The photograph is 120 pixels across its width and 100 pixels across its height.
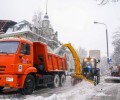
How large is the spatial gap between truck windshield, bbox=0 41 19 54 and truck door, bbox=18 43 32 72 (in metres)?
0.38

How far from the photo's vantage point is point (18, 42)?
16.7 m

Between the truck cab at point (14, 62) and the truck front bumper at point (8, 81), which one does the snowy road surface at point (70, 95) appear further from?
the truck cab at point (14, 62)

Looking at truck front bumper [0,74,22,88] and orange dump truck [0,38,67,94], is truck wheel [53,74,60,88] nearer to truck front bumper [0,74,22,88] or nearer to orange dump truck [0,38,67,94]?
orange dump truck [0,38,67,94]

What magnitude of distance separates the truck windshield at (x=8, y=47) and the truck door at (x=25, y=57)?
1.23 ft

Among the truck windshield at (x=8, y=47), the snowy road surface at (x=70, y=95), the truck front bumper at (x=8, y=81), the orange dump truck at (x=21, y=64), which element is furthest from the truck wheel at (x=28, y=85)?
the truck windshield at (x=8, y=47)

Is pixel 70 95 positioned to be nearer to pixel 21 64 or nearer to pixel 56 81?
pixel 21 64

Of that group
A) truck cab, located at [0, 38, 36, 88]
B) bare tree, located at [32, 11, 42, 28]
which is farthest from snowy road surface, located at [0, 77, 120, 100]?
bare tree, located at [32, 11, 42, 28]

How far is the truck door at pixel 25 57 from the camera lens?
644 inches

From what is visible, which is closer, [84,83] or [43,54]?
[43,54]

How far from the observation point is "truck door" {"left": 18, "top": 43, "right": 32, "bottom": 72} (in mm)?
16345

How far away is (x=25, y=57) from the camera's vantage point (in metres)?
17.0

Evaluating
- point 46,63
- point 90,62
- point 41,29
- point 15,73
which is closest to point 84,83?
point 46,63

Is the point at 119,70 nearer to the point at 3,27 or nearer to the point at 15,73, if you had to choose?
the point at 15,73

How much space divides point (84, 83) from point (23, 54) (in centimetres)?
836
